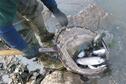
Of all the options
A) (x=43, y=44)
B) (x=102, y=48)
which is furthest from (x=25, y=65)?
(x=102, y=48)

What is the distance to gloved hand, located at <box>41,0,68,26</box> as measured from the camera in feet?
15.9

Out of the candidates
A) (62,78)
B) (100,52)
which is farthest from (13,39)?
(100,52)

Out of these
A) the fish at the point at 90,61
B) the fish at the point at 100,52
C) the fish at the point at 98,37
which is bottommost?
the fish at the point at 90,61

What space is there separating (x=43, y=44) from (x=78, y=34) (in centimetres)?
78

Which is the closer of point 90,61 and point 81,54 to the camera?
point 90,61

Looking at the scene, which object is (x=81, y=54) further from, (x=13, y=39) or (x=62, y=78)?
(x=13, y=39)

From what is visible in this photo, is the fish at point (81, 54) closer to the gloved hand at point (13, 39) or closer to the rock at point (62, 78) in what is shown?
the rock at point (62, 78)

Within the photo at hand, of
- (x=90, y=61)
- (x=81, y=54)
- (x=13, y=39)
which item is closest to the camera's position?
(x=13, y=39)

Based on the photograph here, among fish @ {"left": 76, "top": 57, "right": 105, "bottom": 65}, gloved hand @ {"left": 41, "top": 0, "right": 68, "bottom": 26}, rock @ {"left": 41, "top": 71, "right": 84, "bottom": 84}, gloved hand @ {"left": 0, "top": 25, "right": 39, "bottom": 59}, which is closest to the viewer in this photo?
gloved hand @ {"left": 0, "top": 25, "right": 39, "bottom": 59}

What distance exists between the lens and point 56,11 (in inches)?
196

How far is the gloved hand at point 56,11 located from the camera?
15.9ft

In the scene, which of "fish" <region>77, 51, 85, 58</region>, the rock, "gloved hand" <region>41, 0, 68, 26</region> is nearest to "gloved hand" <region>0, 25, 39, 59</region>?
the rock

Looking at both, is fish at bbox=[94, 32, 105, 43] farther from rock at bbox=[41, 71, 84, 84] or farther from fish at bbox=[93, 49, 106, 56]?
rock at bbox=[41, 71, 84, 84]

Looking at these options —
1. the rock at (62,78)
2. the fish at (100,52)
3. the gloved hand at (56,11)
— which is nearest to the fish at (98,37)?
the fish at (100,52)
